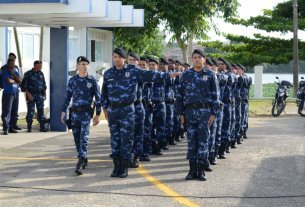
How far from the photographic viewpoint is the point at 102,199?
7.71m

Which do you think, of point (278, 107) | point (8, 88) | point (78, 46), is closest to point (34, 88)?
point (8, 88)

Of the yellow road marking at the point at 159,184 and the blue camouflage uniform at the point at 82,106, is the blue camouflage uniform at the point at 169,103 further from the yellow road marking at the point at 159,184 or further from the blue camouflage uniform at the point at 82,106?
the blue camouflage uniform at the point at 82,106

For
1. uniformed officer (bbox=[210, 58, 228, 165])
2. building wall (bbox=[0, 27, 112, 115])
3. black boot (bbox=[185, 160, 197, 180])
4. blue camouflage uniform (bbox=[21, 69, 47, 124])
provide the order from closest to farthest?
black boot (bbox=[185, 160, 197, 180]) < uniformed officer (bbox=[210, 58, 228, 165]) < blue camouflage uniform (bbox=[21, 69, 47, 124]) < building wall (bbox=[0, 27, 112, 115])


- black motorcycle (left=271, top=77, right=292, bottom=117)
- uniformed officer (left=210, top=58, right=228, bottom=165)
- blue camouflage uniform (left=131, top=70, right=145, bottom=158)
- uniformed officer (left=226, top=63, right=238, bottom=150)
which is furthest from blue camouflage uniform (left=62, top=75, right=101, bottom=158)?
black motorcycle (left=271, top=77, right=292, bottom=117)

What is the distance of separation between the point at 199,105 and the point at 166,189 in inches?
52.6

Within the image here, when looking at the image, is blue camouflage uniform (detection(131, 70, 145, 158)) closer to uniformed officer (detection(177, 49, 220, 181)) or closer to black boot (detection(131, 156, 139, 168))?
black boot (detection(131, 156, 139, 168))

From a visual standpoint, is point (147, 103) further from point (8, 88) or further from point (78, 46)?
point (78, 46)

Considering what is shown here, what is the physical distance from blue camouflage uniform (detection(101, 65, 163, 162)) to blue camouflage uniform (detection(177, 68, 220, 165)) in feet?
1.70

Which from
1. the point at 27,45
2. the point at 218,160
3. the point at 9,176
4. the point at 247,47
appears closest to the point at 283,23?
the point at 247,47

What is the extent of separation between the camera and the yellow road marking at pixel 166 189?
7.59 metres

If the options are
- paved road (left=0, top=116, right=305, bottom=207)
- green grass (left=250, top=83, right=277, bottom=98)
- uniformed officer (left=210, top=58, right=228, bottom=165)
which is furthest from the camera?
green grass (left=250, top=83, right=277, bottom=98)

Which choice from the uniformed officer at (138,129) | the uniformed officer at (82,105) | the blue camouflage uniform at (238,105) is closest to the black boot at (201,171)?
the uniformed officer at (138,129)

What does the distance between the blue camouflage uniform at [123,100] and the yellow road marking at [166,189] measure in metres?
0.45

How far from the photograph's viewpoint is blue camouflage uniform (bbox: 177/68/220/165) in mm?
8992
